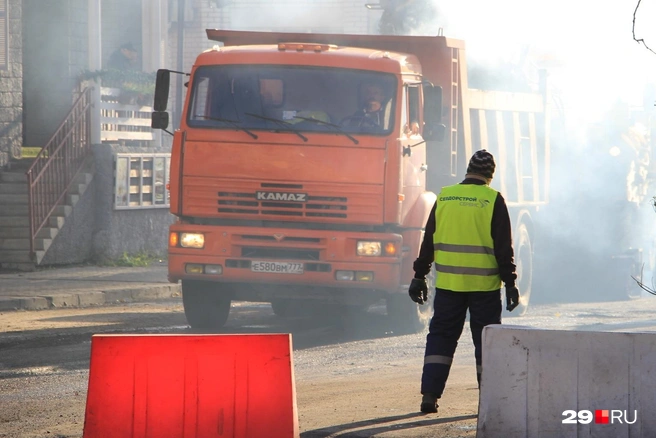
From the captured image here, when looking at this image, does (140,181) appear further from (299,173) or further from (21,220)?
(299,173)

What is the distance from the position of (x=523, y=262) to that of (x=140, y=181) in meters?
6.36

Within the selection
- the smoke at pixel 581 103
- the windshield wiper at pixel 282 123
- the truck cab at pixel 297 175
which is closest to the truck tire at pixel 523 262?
the smoke at pixel 581 103

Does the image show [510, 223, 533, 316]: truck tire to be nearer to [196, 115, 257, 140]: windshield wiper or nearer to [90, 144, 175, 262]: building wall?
[196, 115, 257, 140]: windshield wiper

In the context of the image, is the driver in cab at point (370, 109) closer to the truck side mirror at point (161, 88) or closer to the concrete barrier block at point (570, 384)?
the truck side mirror at point (161, 88)

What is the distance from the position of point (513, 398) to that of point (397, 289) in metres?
5.51

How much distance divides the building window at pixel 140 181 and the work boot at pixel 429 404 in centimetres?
1198

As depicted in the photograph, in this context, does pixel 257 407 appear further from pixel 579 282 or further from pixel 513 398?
pixel 579 282

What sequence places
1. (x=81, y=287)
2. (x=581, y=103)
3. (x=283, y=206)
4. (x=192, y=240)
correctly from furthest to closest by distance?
(x=581, y=103)
(x=81, y=287)
(x=192, y=240)
(x=283, y=206)

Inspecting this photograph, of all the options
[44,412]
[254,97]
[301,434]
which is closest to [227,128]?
[254,97]

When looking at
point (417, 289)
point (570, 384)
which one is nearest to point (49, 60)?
point (417, 289)

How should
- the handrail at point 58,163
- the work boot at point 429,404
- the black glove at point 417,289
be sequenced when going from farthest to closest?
the handrail at point 58,163, the black glove at point 417,289, the work boot at point 429,404

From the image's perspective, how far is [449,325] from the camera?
7.66 meters

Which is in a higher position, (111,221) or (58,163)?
(58,163)

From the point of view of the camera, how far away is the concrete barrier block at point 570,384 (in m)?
6.29
